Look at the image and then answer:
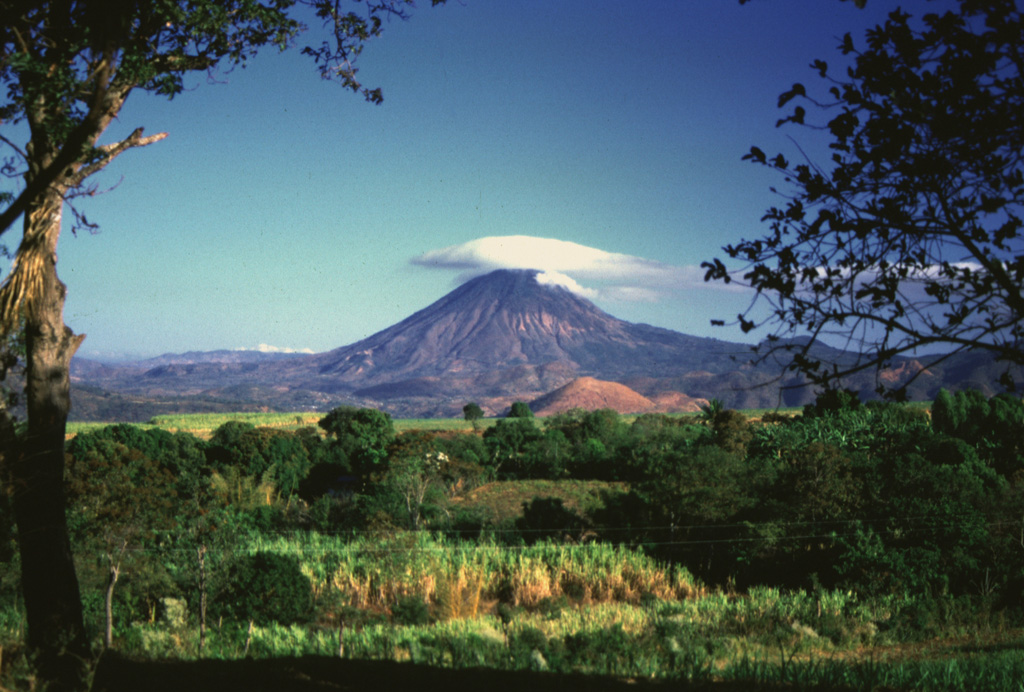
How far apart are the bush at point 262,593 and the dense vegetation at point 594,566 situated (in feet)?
0.10

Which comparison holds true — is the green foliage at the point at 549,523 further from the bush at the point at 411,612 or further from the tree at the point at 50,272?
the tree at the point at 50,272

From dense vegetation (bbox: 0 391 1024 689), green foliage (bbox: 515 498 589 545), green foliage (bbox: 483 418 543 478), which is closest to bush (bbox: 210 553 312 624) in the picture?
dense vegetation (bbox: 0 391 1024 689)

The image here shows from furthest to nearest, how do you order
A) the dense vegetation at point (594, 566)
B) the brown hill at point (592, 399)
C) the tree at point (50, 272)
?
the brown hill at point (592, 399) → the dense vegetation at point (594, 566) → the tree at point (50, 272)

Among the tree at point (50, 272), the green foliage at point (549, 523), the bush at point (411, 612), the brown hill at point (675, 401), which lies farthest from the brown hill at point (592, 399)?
the tree at point (50, 272)

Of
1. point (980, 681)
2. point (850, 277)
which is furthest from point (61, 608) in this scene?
point (980, 681)

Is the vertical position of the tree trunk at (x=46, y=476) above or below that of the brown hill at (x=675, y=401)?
above

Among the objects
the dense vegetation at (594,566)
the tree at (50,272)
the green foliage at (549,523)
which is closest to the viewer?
the tree at (50,272)

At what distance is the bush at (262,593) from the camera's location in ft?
38.4

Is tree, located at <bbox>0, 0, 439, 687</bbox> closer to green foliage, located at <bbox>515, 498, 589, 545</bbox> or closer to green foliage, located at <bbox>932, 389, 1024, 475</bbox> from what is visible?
green foliage, located at <bbox>515, 498, 589, 545</bbox>

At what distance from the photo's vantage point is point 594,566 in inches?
621

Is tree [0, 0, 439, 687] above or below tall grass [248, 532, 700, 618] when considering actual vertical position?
above

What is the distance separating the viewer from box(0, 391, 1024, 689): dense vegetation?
380 inches

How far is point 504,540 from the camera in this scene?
18.6 m

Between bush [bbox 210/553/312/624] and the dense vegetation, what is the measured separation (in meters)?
0.03
